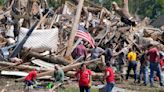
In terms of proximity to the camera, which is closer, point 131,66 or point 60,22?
point 131,66

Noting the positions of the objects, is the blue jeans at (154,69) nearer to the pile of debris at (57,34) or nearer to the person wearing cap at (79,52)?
the pile of debris at (57,34)

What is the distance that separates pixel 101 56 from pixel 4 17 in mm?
10335

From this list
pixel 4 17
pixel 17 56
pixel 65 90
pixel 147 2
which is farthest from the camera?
pixel 147 2

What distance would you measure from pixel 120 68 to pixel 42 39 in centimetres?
423

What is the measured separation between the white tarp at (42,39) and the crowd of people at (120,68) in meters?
1.28

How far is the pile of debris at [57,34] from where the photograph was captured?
2308 centimetres

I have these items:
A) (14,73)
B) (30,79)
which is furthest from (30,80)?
(14,73)

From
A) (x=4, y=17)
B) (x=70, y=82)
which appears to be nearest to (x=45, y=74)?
(x=70, y=82)

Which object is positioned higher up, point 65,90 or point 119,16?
point 119,16

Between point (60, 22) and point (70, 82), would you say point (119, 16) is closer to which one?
point (60, 22)

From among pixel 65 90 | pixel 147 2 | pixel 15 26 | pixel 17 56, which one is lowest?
pixel 65 90

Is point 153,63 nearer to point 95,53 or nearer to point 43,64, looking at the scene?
point 95,53

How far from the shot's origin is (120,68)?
25.1 m

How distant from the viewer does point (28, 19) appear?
2902cm
